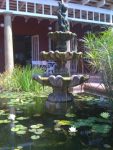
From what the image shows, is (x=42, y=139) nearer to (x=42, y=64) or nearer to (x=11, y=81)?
(x=11, y=81)

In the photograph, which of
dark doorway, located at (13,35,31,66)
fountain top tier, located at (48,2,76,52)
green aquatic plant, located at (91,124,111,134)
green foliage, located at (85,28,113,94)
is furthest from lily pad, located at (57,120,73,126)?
dark doorway, located at (13,35,31,66)

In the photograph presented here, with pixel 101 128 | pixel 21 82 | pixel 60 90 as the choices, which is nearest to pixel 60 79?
pixel 60 90

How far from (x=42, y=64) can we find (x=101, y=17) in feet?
13.9

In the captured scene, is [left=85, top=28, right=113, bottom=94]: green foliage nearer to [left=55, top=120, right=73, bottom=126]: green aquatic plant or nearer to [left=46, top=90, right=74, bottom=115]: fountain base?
[left=55, top=120, right=73, bottom=126]: green aquatic plant

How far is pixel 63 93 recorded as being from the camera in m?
7.96

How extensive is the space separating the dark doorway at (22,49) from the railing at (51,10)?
4.04 m

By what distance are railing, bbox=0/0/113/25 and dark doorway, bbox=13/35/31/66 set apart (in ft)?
13.3

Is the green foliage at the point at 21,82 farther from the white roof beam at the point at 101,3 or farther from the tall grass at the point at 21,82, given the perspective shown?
the white roof beam at the point at 101,3

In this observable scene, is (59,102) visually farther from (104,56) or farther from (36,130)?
(36,130)

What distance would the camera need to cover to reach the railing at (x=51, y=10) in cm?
Answer: 1363

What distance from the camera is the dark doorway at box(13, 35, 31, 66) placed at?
61.9 feet

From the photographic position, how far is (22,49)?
19.4 meters

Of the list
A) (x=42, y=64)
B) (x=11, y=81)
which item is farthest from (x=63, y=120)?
(x=42, y=64)

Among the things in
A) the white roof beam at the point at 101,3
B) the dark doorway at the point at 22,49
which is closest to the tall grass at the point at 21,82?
the white roof beam at the point at 101,3
